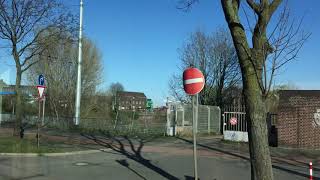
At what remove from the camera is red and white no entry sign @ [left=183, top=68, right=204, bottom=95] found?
11094 mm

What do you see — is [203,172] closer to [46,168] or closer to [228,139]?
[46,168]

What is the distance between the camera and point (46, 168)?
16.0m

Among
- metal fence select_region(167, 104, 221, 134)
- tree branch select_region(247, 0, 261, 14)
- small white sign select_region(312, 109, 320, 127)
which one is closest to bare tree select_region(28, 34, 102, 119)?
metal fence select_region(167, 104, 221, 134)

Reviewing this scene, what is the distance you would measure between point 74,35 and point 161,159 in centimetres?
1200

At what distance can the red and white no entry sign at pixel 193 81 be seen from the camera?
11.1 metres

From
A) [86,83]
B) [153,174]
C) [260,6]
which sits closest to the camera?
[260,6]

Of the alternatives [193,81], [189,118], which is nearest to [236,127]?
[189,118]

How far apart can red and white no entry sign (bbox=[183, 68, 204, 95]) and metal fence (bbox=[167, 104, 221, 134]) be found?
78.7 feet

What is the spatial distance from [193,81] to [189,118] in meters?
26.2

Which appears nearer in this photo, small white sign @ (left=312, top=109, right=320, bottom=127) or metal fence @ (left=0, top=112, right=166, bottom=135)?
small white sign @ (left=312, top=109, right=320, bottom=127)

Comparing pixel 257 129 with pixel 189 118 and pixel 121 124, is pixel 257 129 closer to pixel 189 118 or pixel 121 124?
pixel 189 118

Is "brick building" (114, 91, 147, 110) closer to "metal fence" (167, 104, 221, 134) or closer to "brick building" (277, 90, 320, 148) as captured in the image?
"metal fence" (167, 104, 221, 134)

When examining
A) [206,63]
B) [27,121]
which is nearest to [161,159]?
[206,63]

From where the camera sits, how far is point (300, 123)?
28328mm
